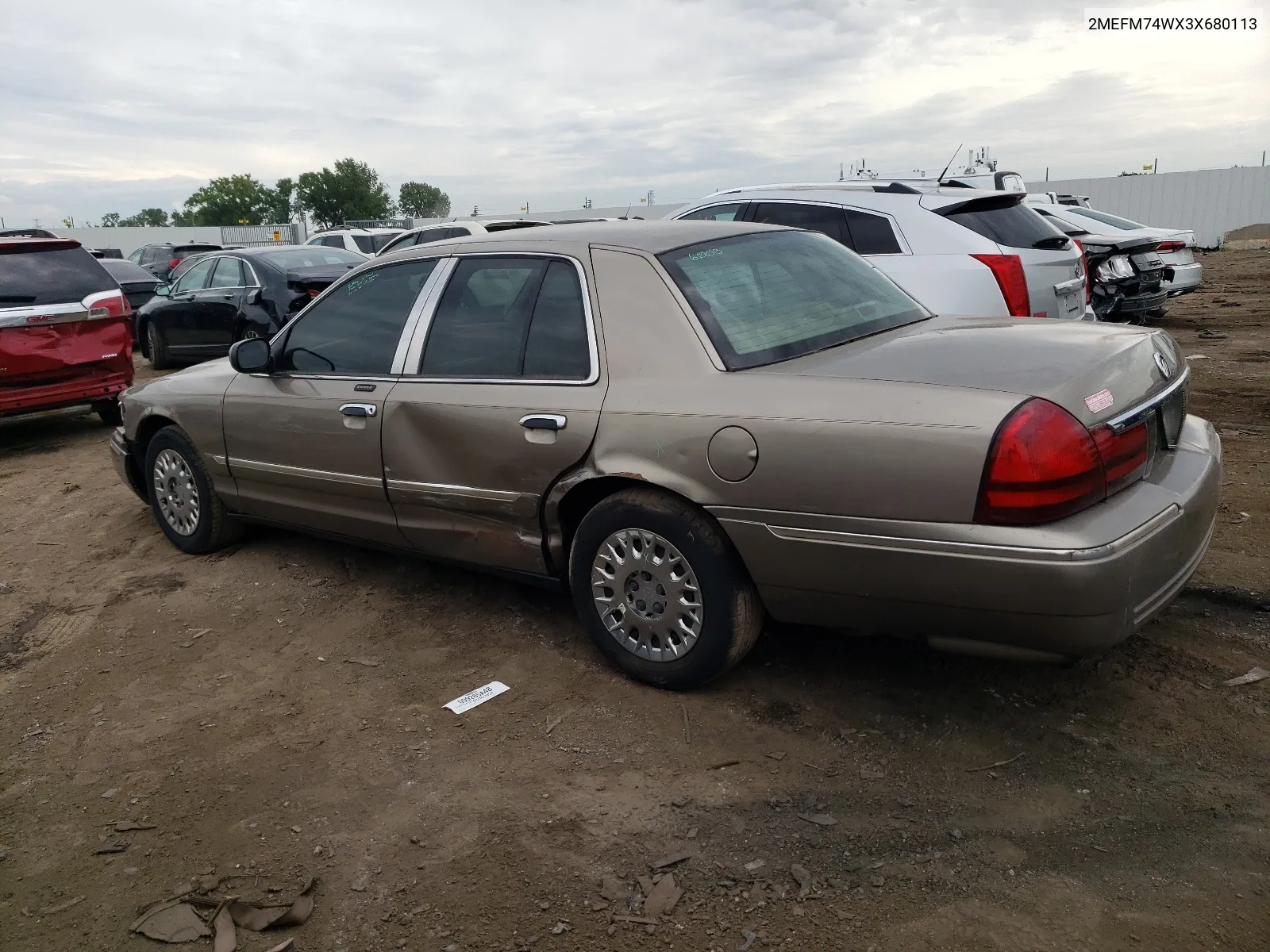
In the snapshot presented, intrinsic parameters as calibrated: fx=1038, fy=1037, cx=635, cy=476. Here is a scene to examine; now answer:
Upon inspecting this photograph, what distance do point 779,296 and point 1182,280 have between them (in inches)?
454

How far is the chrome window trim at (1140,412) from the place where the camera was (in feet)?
9.91

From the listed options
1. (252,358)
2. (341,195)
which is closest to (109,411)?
(252,358)

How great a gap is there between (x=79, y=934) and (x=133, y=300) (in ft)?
54.6

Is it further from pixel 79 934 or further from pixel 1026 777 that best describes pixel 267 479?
pixel 1026 777

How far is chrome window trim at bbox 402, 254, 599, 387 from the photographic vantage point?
12.3ft

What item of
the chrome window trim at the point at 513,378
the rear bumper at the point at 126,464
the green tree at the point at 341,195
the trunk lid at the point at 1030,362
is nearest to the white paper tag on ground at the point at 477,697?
the chrome window trim at the point at 513,378

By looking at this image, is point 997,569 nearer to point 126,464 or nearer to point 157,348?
point 126,464

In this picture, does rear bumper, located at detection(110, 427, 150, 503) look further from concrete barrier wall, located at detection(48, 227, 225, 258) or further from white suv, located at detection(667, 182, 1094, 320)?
concrete barrier wall, located at detection(48, 227, 225, 258)

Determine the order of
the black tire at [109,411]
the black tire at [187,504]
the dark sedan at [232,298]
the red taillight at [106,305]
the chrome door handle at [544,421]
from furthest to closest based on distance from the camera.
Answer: the dark sedan at [232,298]
the black tire at [109,411]
the red taillight at [106,305]
the black tire at [187,504]
the chrome door handle at [544,421]

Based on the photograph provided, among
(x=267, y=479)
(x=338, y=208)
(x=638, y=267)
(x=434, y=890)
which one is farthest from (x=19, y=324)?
(x=338, y=208)

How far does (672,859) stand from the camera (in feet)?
9.23

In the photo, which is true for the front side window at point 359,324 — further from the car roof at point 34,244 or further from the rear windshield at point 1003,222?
the car roof at point 34,244

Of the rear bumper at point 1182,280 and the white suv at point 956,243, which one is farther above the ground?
the white suv at point 956,243

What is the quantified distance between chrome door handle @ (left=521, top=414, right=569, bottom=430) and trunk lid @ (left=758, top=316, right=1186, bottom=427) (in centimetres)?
78
